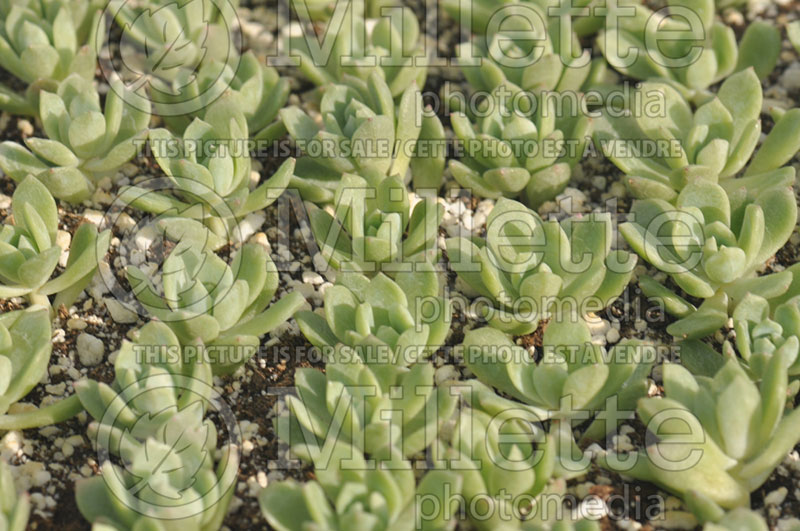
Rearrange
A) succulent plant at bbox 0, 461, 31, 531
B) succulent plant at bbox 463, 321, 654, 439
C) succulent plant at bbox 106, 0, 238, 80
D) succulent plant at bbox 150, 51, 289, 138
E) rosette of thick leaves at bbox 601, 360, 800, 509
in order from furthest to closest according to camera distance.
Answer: succulent plant at bbox 106, 0, 238, 80, succulent plant at bbox 150, 51, 289, 138, succulent plant at bbox 463, 321, 654, 439, rosette of thick leaves at bbox 601, 360, 800, 509, succulent plant at bbox 0, 461, 31, 531

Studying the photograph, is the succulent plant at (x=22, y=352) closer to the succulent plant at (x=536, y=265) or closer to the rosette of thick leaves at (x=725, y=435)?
the succulent plant at (x=536, y=265)

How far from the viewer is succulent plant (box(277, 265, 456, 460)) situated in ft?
5.60

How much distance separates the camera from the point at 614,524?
174 cm

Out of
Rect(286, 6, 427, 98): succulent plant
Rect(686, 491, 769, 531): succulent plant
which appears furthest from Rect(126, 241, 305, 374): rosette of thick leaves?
Rect(686, 491, 769, 531): succulent plant

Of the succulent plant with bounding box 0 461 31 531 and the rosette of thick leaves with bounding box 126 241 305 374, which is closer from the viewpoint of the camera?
the succulent plant with bounding box 0 461 31 531

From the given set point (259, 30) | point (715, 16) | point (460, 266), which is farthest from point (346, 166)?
point (715, 16)

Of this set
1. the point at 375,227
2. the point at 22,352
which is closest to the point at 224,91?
the point at 375,227

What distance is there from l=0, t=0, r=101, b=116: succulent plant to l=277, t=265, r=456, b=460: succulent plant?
0.91 meters

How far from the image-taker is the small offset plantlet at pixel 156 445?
5.25ft

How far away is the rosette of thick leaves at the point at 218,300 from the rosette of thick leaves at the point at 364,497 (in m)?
0.34

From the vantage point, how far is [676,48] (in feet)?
7.89

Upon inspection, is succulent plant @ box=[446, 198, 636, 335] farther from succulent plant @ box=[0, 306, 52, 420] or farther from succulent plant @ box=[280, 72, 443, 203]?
succulent plant @ box=[0, 306, 52, 420]

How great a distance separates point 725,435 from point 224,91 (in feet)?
4.17

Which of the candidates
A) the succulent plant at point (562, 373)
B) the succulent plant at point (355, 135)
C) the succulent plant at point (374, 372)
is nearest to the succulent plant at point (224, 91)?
the succulent plant at point (355, 135)
